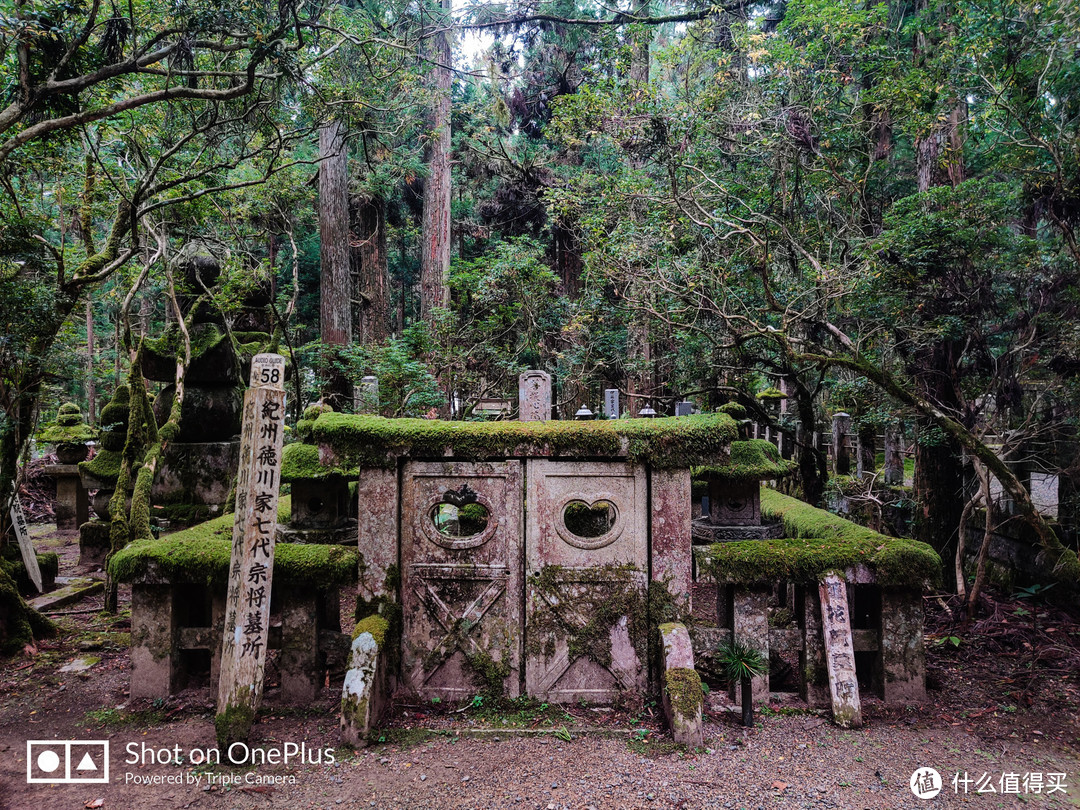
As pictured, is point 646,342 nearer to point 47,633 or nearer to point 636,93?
point 636,93

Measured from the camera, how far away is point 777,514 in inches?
280

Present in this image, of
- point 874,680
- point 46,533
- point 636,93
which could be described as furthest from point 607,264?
point 46,533

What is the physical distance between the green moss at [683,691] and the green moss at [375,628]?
7.64 feet

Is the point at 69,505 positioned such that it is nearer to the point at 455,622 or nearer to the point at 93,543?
the point at 93,543

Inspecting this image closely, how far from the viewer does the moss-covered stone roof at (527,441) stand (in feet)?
16.4

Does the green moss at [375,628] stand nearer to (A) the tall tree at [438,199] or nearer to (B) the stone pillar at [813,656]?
(B) the stone pillar at [813,656]

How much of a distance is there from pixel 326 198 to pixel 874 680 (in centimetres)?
1233

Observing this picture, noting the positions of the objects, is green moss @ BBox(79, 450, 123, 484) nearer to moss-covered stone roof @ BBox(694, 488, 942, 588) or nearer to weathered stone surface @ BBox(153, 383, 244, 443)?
weathered stone surface @ BBox(153, 383, 244, 443)

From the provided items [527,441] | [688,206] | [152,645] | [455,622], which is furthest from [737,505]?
[152,645]

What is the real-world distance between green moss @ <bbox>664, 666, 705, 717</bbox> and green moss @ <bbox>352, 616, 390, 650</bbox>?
2.33 metres

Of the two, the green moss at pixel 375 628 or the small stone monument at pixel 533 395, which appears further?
the small stone monument at pixel 533 395

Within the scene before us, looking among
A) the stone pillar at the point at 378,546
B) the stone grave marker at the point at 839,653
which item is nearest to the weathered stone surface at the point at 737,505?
the stone grave marker at the point at 839,653

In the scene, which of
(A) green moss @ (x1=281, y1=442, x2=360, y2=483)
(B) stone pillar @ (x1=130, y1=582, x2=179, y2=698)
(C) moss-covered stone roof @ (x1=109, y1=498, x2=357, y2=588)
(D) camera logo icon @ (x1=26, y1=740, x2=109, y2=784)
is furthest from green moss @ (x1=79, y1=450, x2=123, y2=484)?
(D) camera logo icon @ (x1=26, y1=740, x2=109, y2=784)

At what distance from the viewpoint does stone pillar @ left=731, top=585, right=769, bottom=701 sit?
16.4ft
